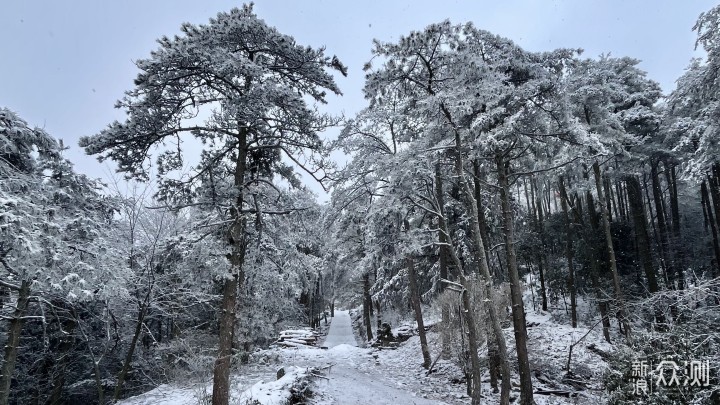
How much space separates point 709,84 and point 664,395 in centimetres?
975

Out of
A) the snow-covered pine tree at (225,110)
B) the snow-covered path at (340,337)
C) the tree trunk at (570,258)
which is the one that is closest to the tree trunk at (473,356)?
the snow-covered pine tree at (225,110)

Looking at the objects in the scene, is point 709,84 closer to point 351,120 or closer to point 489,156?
point 489,156

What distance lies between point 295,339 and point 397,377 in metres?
9.35

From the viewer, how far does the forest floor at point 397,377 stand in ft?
34.2

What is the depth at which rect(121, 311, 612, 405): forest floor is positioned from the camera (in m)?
10.4

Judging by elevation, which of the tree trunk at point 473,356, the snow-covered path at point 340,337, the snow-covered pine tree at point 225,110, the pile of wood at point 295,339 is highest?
the snow-covered pine tree at point 225,110

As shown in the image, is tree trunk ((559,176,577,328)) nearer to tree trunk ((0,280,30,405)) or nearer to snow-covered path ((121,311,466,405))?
snow-covered path ((121,311,466,405))

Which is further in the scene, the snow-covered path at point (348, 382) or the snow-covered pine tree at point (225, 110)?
the snow-covered path at point (348, 382)

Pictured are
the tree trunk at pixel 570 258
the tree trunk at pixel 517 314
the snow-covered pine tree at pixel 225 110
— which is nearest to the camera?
the snow-covered pine tree at pixel 225 110

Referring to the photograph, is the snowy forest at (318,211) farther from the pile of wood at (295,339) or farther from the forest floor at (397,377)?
the pile of wood at (295,339)

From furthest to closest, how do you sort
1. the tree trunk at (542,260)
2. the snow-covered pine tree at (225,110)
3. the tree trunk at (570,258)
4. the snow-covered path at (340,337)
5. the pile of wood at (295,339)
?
the snow-covered path at (340,337) → the tree trunk at (542,260) → the pile of wood at (295,339) → the tree trunk at (570,258) → the snow-covered pine tree at (225,110)

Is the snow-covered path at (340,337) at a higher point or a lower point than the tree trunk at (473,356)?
lower

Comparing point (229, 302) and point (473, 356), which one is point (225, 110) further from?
point (473, 356)

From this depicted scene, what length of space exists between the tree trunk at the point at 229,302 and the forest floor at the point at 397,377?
0.63 m
